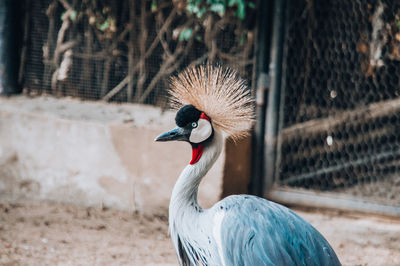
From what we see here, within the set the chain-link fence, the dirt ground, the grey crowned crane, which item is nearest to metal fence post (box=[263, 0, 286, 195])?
the chain-link fence

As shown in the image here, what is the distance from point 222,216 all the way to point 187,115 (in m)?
0.47

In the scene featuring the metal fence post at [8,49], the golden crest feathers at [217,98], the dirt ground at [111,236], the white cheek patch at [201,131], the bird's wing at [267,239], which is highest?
the metal fence post at [8,49]

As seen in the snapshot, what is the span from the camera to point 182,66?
3826 millimetres

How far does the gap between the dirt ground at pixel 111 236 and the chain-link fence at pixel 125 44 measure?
36.4 inches

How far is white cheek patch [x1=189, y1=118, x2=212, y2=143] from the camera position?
7.52 feet

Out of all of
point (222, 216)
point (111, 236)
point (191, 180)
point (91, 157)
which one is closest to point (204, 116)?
point (191, 180)

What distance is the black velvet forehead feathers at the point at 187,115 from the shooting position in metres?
2.28

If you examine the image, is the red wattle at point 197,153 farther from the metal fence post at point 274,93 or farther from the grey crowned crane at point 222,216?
the metal fence post at point 274,93

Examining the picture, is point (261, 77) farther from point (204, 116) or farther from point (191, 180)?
point (191, 180)

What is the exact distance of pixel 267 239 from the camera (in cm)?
206

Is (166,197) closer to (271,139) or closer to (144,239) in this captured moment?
(144,239)

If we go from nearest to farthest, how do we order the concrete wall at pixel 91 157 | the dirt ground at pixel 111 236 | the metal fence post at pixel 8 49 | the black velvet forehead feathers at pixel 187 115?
1. the black velvet forehead feathers at pixel 187 115
2. the dirt ground at pixel 111 236
3. the concrete wall at pixel 91 157
4. the metal fence post at pixel 8 49

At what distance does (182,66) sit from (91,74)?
0.73 meters

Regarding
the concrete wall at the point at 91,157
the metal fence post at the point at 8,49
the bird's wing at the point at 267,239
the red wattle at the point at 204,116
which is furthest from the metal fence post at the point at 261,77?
the metal fence post at the point at 8,49
